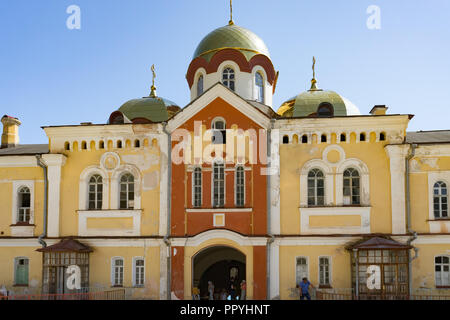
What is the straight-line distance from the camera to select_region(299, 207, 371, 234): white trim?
2378cm

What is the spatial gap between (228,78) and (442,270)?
13305mm

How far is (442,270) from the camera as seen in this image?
23406 millimetres

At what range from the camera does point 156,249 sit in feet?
80.5

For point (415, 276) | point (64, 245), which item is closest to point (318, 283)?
point (415, 276)

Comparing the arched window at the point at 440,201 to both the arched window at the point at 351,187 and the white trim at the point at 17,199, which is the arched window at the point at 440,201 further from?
the white trim at the point at 17,199

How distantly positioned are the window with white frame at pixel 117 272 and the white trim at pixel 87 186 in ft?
8.34

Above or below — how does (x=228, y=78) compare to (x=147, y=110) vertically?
above

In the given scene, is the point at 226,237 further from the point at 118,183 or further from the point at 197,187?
the point at 118,183

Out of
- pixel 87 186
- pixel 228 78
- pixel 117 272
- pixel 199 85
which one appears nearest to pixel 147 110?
pixel 199 85

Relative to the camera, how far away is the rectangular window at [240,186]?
80.2 feet

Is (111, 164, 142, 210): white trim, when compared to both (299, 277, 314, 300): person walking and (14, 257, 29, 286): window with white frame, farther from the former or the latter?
(299, 277, 314, 300): person walking

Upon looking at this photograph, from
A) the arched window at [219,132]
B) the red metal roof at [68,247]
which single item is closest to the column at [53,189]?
the red metal roof at [68,247]

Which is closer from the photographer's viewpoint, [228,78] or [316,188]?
[316,188]

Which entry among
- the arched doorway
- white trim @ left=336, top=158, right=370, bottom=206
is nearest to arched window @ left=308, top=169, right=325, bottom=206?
white trim @ left=336, top=158, right=370, bottom=206
